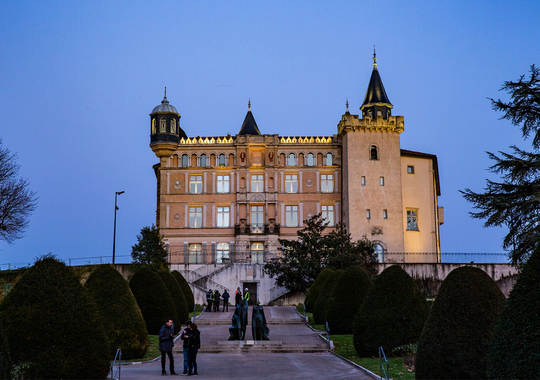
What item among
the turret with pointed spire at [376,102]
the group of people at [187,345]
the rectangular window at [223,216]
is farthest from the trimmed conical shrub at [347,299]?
the turret with pointed spire at [376,102]

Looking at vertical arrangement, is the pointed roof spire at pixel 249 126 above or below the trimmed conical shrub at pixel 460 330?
above

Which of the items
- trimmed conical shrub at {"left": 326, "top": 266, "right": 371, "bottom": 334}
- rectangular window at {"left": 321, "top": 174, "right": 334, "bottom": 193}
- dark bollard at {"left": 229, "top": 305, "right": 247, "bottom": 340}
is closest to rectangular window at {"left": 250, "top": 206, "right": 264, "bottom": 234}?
rectangular window at {"left": 321, "top": 174, "right": 334, "bottom": 193}

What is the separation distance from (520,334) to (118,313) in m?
14.0

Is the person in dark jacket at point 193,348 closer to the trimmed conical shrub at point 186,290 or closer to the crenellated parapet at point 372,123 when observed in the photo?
the trimmed conical shrub at point 186,290

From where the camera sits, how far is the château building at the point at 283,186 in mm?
59188

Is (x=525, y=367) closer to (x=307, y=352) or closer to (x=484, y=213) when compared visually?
(x=307, y=352)

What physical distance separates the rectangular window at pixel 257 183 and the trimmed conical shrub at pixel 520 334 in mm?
52185

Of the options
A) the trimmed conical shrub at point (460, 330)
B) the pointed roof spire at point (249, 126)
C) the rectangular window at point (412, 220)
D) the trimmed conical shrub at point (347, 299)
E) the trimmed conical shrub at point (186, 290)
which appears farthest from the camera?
the pointed roof spire at point (249, 126)

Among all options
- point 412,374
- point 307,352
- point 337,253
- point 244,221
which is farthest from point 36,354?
point 244,221

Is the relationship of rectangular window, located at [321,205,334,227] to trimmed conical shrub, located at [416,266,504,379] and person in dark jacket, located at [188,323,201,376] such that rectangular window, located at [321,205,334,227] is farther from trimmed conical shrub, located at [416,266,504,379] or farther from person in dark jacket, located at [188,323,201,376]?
trimmed conical shrub, located at [416,266,504,379]

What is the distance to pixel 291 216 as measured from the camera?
60.8 meters

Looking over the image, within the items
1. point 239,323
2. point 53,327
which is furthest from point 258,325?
point 53,327

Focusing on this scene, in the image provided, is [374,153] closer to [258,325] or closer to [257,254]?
[257,254]

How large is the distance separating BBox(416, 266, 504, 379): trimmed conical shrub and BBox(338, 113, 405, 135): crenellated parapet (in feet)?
151
